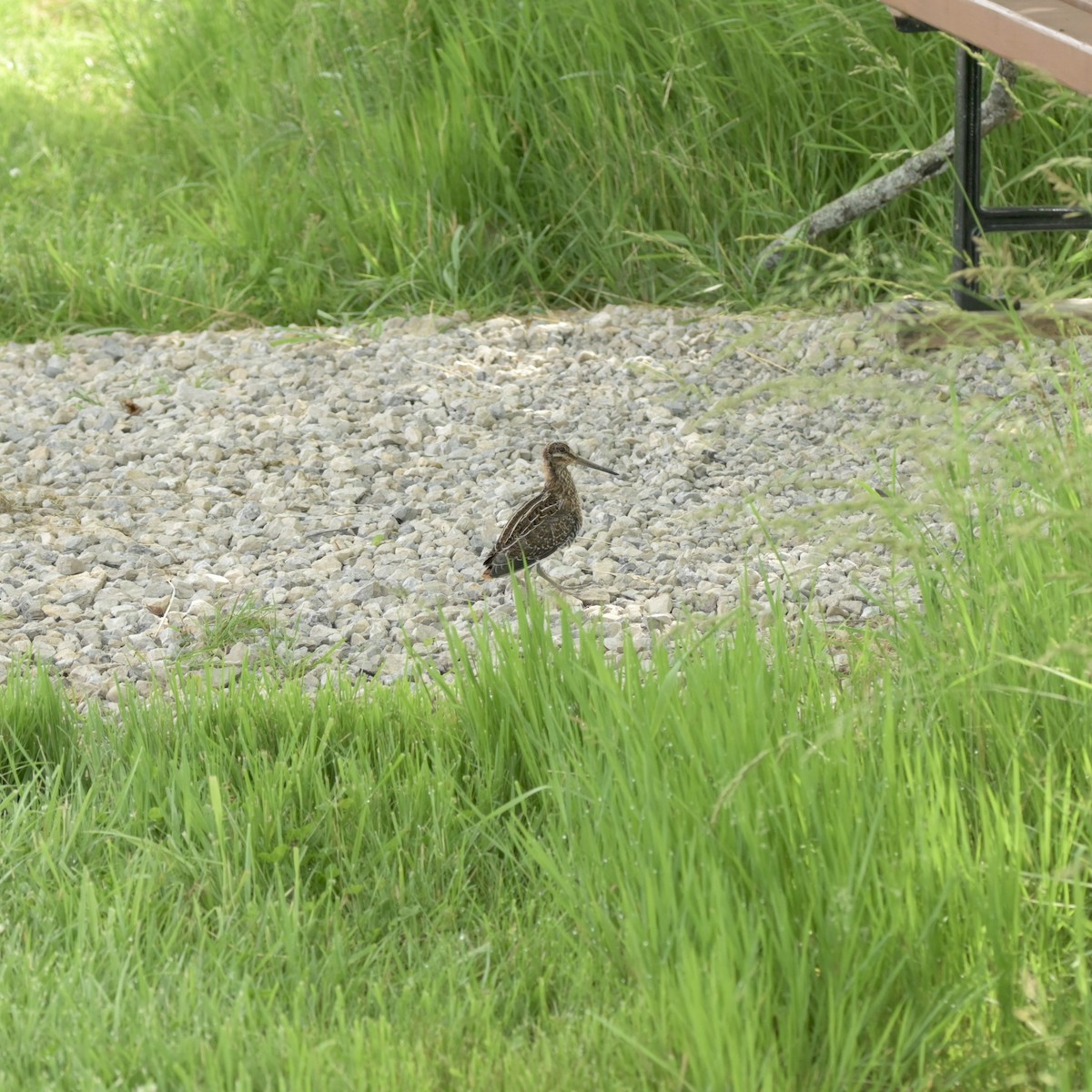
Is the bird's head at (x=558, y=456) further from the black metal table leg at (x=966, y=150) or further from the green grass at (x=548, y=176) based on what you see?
the green grass at (x=548, y=176)

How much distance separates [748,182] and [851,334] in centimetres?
104

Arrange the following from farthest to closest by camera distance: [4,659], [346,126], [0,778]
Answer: [346,126], [4,659], [0,778]

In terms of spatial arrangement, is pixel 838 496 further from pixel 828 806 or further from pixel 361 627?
pixel 828 806

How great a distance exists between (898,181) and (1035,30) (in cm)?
257

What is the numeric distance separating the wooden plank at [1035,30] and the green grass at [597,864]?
74 centimetres

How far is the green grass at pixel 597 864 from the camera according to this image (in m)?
2.21

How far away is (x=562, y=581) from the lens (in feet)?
14.6

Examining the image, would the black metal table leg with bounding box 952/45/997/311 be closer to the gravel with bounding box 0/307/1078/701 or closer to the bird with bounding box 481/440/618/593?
the gravel with bounding box 0/307/1078/701

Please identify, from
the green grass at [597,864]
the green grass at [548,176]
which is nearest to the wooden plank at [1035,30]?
the green grass at [597,864]

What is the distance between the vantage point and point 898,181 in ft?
19.6

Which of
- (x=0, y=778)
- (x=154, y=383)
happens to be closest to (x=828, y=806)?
(x=0, y=778)

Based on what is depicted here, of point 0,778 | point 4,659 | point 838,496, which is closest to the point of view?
point 0,778

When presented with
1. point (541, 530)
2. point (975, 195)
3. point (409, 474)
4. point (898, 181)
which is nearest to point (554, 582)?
point (541, 530)

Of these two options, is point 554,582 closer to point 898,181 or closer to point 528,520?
point 528,520
